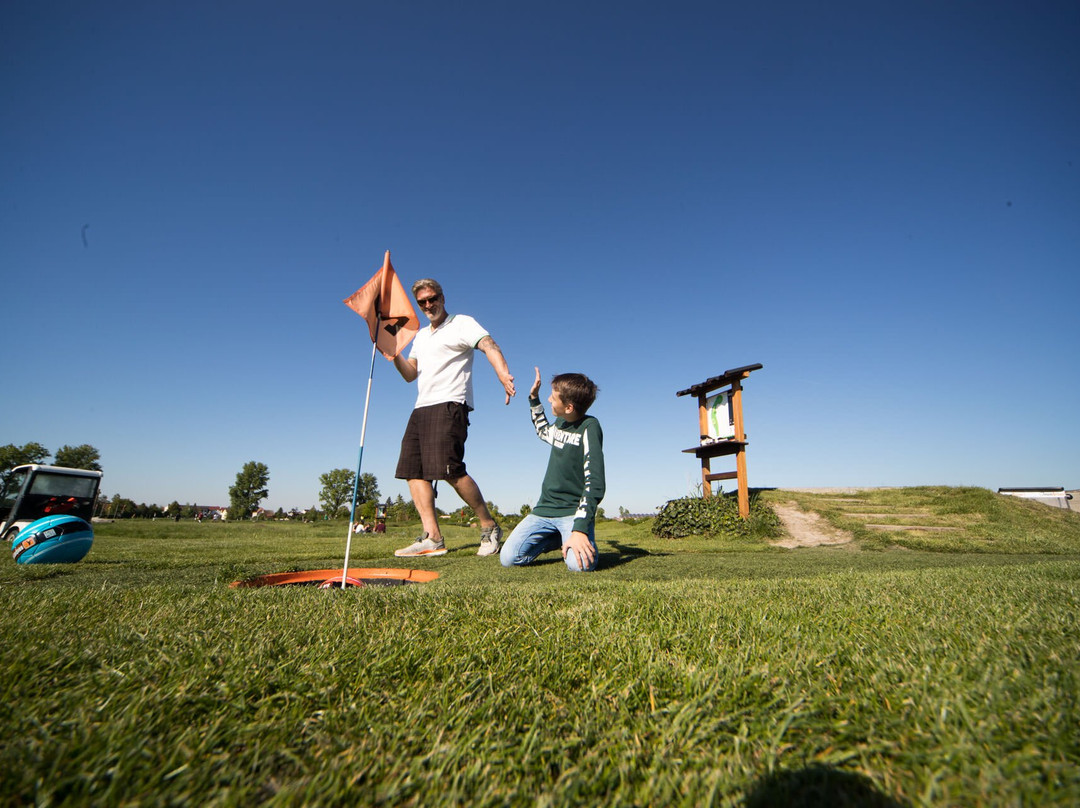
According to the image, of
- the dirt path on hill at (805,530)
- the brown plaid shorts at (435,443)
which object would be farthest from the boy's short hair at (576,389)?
the dirt path on hill at (805,530)

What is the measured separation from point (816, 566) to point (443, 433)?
13.3 ft

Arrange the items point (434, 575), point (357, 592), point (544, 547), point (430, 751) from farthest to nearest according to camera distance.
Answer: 1. point (544, 547)
2. point (434, 575)
3. point (357, 592)
4. point (430, 751)

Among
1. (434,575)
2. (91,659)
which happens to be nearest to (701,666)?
(91,659)

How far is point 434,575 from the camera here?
4074 millimetres

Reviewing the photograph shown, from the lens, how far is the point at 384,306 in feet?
15.4

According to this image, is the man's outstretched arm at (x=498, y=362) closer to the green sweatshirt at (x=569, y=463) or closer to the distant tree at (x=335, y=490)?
the green sweatshirt at (x=569, y=463)

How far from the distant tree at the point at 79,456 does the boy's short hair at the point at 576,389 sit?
221ft

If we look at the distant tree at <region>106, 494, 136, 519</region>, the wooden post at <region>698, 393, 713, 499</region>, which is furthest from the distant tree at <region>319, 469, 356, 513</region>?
the wooden post at <region>698, 393, 713, 499</region>

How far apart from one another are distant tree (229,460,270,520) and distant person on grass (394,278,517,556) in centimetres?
6990

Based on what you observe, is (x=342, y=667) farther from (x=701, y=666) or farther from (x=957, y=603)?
(x=957, y=603)

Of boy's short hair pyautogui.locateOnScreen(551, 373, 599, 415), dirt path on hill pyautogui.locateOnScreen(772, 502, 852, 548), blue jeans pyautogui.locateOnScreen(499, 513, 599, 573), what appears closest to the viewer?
blue jeans pyautogui.locateOnScreen(499, 513, 599, 573)

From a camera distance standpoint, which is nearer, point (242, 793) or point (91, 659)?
point (242, 793)

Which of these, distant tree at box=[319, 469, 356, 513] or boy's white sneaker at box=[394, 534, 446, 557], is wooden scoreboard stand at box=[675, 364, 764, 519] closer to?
boy's white sneaker at box=[394, 534, 446, 557]

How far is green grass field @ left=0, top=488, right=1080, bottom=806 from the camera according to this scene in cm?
86
